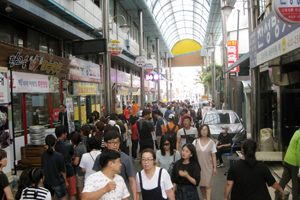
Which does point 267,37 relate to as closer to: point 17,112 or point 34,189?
point 34,189

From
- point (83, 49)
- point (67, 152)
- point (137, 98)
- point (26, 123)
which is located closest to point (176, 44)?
point (137, 98)

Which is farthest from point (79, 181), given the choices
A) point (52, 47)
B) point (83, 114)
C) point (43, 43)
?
point (83, 114)

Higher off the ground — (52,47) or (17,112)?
(52,47)

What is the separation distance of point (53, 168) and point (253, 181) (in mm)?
3029

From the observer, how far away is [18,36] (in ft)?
34.3

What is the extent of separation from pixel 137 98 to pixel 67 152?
29.6 metres

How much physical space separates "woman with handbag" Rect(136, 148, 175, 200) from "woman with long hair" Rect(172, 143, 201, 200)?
518 mm

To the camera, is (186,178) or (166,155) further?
(166,155)

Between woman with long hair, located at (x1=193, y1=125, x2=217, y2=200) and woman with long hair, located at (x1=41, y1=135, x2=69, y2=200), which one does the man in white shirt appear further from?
woman with long hair, located at (x1=41, y1=135, x2=69, y2=200)

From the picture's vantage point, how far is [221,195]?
620cm

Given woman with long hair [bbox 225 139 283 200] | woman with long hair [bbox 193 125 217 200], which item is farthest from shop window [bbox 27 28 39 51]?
woman with long hair [bbox 225 139 283 200]

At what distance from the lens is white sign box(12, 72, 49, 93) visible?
941 cm

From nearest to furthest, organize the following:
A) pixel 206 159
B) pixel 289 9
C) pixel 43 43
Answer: pixel 289 9
pixel 206 159
pixel 43 43

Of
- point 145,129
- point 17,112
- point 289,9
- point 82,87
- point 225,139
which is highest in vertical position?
point 289,9
